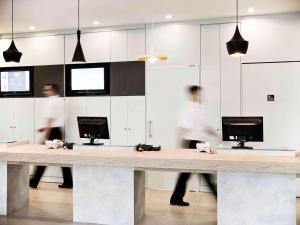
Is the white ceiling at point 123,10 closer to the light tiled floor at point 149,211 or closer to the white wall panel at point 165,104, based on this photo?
the white wall panel at point 165,104

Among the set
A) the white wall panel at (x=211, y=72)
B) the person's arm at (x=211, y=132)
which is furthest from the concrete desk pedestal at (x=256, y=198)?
the white wall panel at (x=211, y=72)

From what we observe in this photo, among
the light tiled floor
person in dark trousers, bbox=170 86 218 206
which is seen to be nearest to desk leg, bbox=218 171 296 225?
the light tiled floor

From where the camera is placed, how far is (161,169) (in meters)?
3.47

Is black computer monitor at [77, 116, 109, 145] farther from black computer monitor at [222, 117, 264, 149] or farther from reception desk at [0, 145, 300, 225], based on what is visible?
black computer monitor at [222, 117, 264, 149]

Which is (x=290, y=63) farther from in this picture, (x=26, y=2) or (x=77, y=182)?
(x=26, y=2)

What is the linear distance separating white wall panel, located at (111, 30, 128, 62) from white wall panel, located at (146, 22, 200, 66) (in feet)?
1.49

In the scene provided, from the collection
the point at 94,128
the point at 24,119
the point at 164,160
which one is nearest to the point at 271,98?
the point at 164,160

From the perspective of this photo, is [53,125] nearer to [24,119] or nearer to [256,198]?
[24,119]

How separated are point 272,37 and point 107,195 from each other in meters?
3.66

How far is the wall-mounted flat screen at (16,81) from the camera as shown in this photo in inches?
258

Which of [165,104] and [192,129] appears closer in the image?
[192,129]

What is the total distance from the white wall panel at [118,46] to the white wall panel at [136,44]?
0.10 meters

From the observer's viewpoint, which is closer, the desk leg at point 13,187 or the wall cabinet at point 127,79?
the desk leg at point 13,187

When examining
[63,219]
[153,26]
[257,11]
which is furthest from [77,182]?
[257,11]
